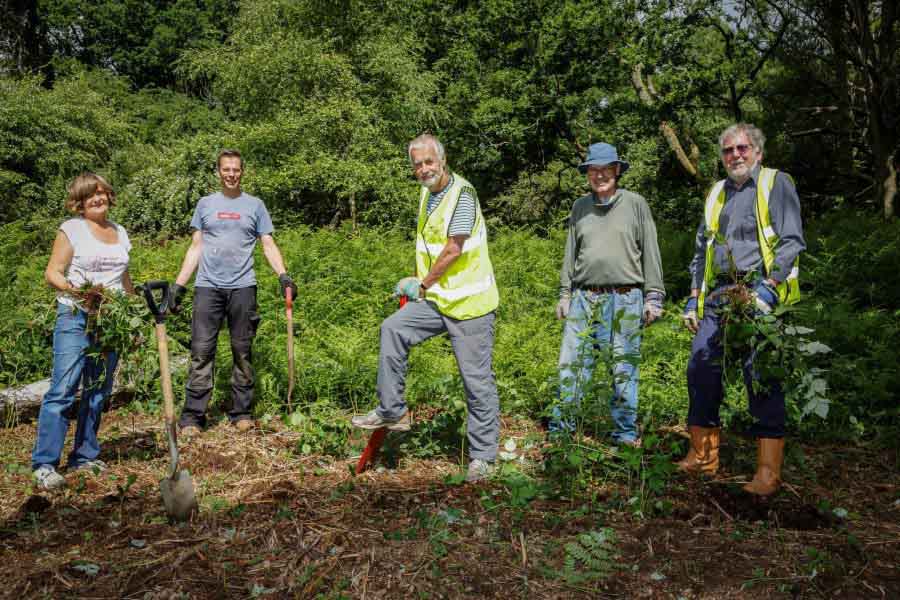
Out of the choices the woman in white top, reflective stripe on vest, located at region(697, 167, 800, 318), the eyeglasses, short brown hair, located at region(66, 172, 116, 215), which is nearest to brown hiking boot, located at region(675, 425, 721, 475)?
reflective stripe on vest, located at region(697, 167, 800, 318)

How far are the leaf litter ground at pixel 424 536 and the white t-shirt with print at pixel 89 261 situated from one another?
4.12 feet

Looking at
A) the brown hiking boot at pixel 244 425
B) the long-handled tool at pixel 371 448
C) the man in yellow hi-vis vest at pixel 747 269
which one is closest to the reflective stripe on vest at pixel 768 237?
the man in yellow hi-vis vest at pixel 747 269

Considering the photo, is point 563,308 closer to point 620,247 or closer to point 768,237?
point 620,247

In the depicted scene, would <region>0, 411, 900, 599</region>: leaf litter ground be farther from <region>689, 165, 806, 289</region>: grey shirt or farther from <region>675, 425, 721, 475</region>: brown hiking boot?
<region>689, 165, 806, 289</region>: grey shirt

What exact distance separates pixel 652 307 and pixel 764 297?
99 cm

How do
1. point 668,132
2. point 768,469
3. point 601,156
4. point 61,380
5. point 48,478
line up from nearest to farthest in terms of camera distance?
point 768,469 → point 48,478 → point 61,380 → point 601,156 → point 668,132

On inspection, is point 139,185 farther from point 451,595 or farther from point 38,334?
Result: point 451,595

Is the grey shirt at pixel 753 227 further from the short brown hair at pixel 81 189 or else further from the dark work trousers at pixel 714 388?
the short brown hair at pixel 81 189

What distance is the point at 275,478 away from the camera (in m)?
4.46

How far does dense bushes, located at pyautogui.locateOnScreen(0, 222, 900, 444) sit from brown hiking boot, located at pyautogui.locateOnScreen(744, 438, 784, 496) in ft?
0.74

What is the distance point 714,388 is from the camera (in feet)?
13.6

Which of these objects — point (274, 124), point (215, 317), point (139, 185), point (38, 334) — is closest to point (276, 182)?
point (274, 124)

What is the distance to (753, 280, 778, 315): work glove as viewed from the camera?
3748 millimetres

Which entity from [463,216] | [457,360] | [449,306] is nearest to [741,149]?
[463,216]
